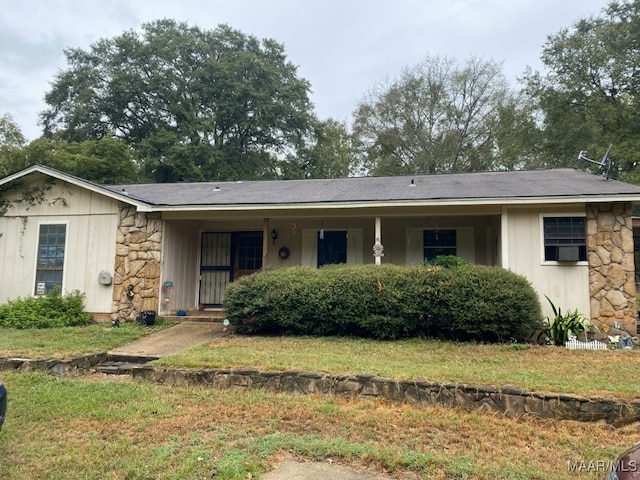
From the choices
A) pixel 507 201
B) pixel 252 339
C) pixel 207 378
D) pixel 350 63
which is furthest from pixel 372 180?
pixel 350 63

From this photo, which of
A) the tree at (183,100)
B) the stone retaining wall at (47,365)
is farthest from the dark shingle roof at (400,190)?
the tree at (183,100)

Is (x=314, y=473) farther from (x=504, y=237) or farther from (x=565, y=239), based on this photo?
(x=565, y=239)

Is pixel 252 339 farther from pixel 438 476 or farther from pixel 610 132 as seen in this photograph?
pixel 610 132

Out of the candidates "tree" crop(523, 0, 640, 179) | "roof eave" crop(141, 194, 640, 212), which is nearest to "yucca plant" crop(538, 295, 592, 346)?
"roof eave" crop(141, 194, 640, 212)

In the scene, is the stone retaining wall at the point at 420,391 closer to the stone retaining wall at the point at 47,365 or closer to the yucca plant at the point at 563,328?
the stone retaining wall at the point at 47,365

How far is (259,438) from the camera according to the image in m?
3.58

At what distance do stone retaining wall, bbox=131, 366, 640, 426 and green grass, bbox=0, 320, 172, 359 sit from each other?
5.56ft

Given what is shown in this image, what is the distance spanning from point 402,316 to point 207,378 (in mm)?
3743

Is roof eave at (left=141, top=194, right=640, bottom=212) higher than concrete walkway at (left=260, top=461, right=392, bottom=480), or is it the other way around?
roof eave at (left=141, top=194, right=640, bottom=212)

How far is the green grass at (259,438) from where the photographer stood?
3053 millimetres

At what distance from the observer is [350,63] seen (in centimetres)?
2577

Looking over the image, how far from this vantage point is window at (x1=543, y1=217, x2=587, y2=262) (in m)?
8.04

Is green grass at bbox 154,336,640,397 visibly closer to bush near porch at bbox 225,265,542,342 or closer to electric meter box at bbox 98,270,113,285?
bush near porch at bbox 225,265,542,342

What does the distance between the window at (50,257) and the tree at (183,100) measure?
50.0ft
